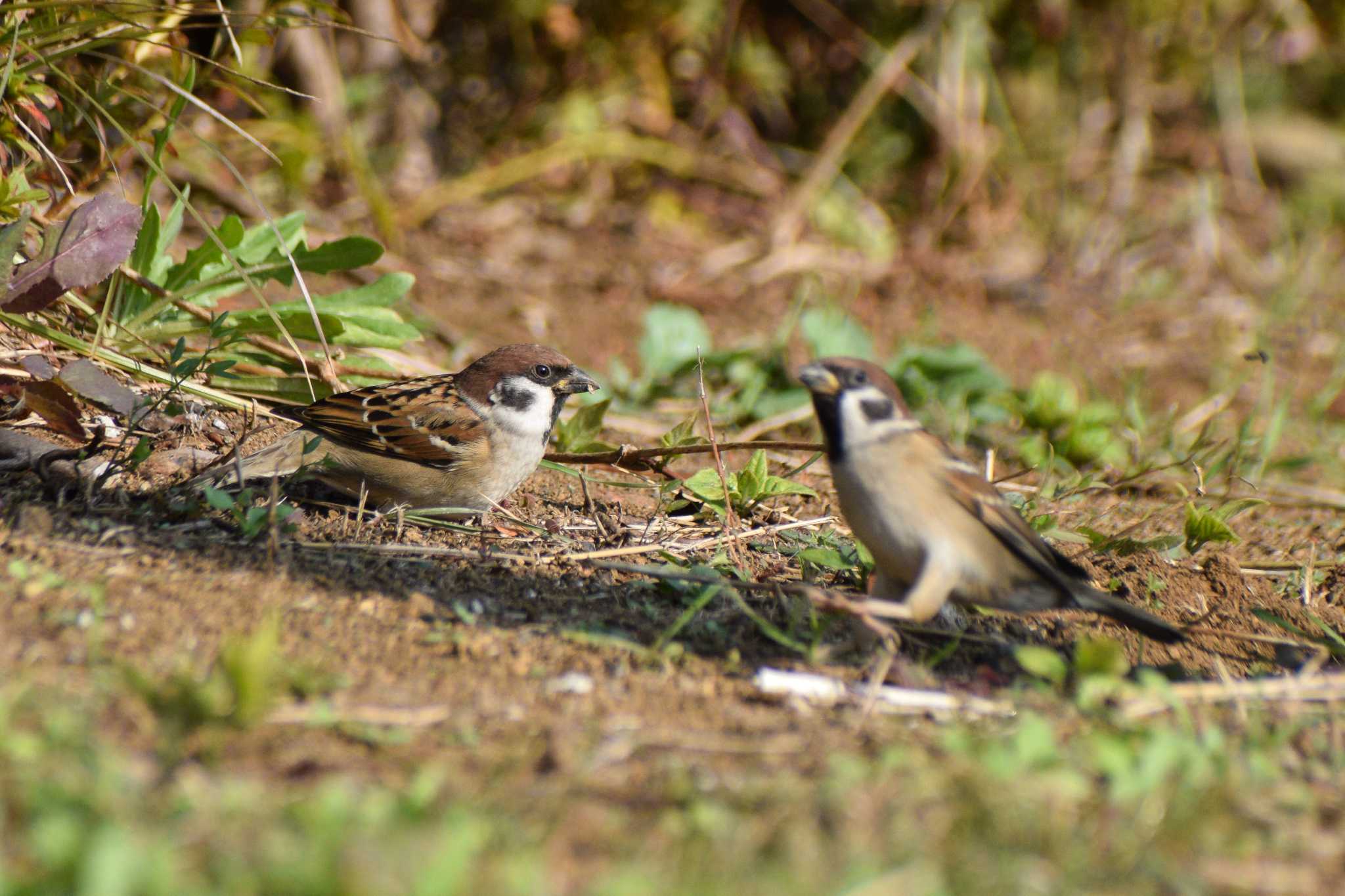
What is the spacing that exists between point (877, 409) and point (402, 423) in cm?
202

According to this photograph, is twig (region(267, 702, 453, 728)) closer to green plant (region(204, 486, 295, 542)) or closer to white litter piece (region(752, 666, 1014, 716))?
white litter piece (region(752, 666, 1014, 716))

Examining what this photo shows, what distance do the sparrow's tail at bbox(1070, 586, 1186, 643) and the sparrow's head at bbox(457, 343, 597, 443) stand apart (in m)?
2.08

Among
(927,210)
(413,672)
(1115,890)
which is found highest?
(1115,890)

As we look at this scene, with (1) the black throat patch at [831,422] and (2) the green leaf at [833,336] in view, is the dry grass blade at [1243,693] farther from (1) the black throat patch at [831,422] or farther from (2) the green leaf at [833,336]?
(2) the green leaf at [833,336]

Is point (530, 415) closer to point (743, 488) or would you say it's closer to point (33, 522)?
point (743, 488)

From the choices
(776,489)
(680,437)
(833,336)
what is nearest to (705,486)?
(776,489)

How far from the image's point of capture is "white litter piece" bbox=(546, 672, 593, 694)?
2.79 meters

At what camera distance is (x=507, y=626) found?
3.23m

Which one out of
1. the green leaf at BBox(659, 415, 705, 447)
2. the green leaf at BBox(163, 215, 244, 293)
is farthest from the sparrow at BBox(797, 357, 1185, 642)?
the green leaf at BBox(163, 215, 244, 293)

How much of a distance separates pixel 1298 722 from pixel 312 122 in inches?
251

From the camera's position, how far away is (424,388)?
15.8ft

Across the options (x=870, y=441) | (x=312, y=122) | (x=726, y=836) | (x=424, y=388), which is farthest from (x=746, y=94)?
(x=726, y=836)

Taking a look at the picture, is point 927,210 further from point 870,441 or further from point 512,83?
point 870,441

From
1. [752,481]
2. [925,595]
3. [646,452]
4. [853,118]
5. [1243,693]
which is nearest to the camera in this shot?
[1243,693]
